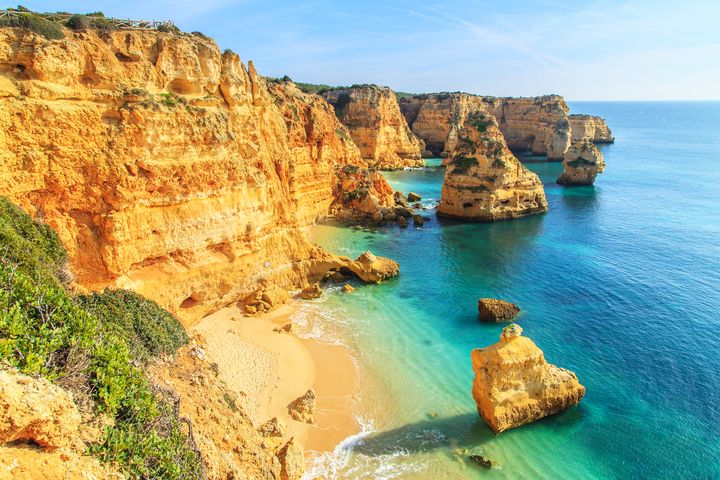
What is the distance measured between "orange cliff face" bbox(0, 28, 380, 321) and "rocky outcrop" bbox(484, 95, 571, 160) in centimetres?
8563

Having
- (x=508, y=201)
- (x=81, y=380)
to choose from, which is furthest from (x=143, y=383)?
(x=508, y=201)

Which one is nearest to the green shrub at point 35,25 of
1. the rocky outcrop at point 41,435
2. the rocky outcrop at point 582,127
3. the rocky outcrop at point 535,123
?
the rocky outcrop at point 41,435

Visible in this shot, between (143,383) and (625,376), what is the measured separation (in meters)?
21.0

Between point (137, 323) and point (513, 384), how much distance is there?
1388cm

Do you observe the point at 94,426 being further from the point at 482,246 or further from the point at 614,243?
the point at 614,243

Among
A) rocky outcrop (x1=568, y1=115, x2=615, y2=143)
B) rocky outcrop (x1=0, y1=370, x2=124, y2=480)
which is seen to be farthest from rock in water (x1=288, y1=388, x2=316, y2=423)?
rocky outcrop (x1=568, y1=115, x2=615, y2=143)

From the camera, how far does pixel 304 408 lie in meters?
17.5

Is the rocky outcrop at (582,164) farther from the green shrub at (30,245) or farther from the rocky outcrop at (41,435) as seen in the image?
the rocky outcrop at (41,435)

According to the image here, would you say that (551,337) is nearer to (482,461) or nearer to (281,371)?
(482,461)

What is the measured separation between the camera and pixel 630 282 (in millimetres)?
30578

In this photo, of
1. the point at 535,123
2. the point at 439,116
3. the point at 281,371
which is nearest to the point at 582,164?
the point at 439,116

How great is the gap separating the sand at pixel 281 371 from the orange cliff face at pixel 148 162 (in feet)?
6.74

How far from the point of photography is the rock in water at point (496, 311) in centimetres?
2525

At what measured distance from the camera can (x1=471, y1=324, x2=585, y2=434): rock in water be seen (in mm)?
16562
